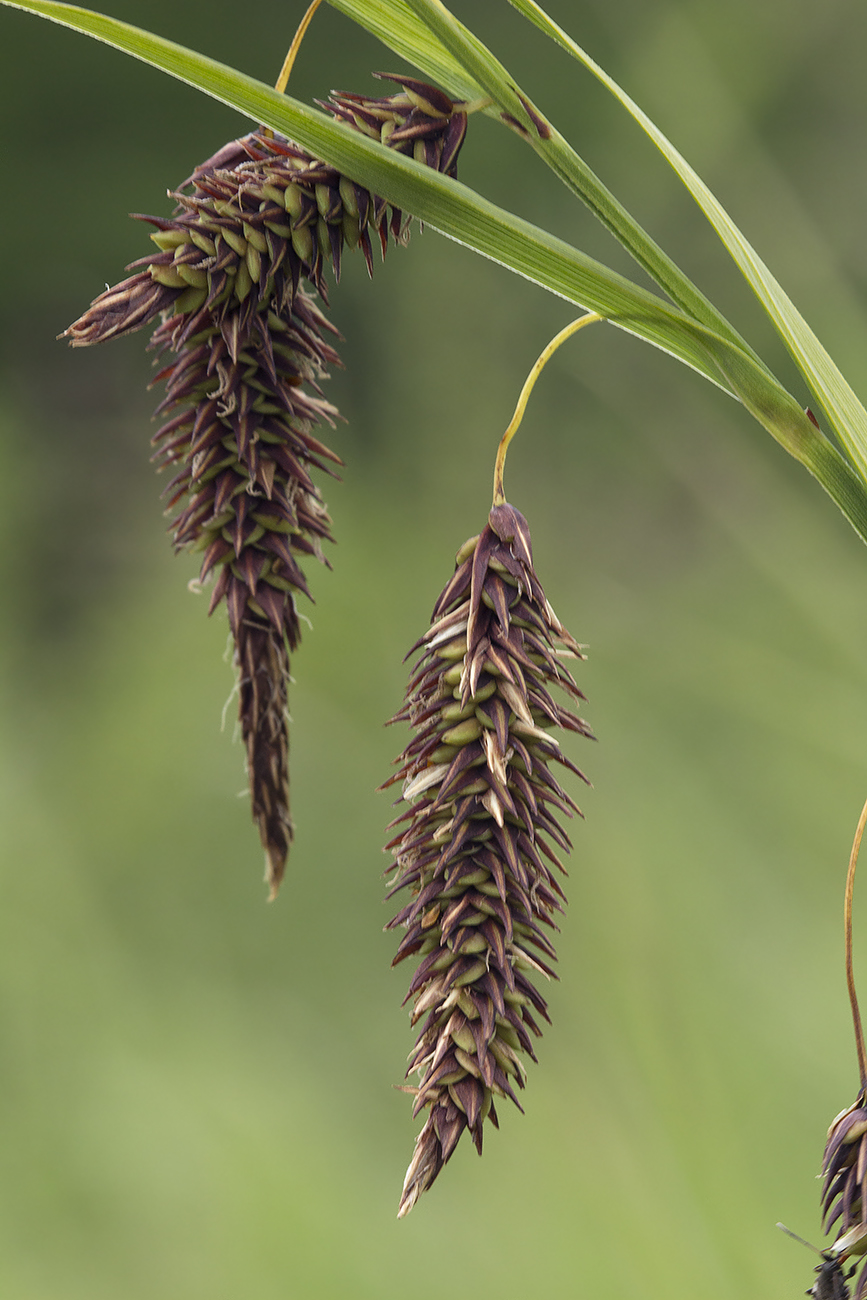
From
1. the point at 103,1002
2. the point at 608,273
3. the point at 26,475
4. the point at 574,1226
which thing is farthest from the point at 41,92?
the point at 574,1226

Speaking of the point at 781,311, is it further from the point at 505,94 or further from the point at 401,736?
the point at 401,736

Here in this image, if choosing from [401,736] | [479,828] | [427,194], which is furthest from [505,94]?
[401,736]

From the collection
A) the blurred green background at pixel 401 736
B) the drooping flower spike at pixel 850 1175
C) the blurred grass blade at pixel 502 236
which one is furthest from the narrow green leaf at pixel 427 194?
the blurred green background at pixel 401 736

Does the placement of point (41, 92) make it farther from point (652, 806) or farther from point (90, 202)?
point (652, 806)

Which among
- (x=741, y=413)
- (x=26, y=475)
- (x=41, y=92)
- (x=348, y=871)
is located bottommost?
(x=348, y=871)

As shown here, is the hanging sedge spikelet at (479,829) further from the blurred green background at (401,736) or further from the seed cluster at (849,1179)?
the blurred green background at (401,736)
